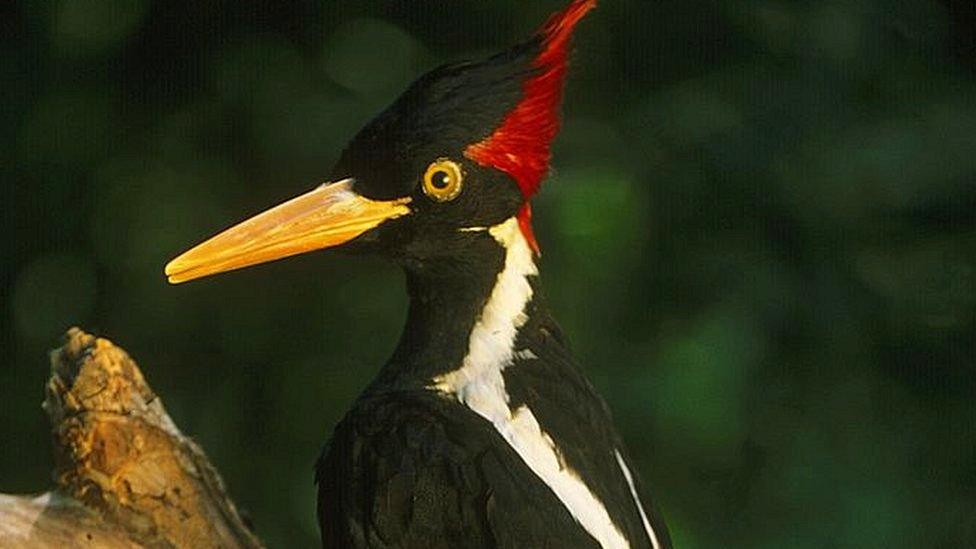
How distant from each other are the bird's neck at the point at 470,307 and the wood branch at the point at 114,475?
26 cm

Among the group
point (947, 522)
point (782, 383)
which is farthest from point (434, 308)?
point (947, 522)

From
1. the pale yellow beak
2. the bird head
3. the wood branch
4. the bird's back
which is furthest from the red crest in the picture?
the wood branch

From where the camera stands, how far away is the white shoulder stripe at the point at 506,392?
2014 mm

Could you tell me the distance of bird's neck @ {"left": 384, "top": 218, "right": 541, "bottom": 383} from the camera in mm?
2104

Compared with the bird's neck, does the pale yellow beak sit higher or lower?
higher

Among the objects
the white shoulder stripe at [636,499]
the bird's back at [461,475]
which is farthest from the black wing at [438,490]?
the white shoulder stripe at [636,499]

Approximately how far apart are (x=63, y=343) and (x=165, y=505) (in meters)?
0.23

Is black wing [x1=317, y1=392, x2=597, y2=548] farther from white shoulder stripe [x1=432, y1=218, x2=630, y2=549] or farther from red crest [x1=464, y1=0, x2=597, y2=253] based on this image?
red crest [x1=464, y1=0, x2=597, y2=253]

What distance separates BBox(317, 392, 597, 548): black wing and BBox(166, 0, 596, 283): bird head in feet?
0.63

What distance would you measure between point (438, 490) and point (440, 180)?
323 mm

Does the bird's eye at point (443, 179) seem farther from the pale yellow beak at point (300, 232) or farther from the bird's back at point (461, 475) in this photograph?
the bird's back at point (461, 475)

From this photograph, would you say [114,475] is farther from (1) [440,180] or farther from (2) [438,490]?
(1) [440,180]

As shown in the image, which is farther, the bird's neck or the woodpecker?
the bird's neck

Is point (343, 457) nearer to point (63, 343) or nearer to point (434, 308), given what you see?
point (434, 308)
